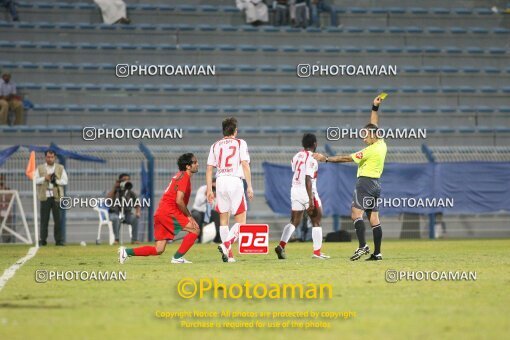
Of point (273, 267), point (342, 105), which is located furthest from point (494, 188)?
point (273, 267)

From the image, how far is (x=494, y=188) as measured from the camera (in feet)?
93.3

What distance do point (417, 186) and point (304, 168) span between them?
A: 36.9 feet

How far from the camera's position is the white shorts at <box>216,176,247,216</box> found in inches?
630

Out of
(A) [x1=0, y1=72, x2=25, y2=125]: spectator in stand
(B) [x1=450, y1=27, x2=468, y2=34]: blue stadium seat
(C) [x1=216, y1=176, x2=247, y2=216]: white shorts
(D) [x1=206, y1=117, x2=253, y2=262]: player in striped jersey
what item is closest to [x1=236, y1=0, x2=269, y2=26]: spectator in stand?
(B) [x1=450, y1=27, x2=468, y2=34]: blue stadium seat

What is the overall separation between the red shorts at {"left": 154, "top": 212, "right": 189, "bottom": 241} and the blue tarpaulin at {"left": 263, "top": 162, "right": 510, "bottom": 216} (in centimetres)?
1213

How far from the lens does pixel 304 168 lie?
692 inches

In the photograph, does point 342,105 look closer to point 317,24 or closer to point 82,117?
point 317,24

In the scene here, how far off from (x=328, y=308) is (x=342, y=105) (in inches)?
908

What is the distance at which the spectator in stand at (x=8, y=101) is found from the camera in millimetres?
28938

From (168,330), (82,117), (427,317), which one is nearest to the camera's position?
(168,330)

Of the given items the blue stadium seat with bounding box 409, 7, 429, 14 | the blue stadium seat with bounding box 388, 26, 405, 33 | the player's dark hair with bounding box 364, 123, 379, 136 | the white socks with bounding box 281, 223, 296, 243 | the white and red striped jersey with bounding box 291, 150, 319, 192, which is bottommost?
the white socks with bounding box 281, 223, 296, 243

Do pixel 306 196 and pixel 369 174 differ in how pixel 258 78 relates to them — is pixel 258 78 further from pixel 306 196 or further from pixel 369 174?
pixel 369 174

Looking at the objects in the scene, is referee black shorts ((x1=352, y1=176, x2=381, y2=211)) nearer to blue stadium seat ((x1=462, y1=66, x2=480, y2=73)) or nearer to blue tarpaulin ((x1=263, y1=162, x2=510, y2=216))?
blue tarpaulin ((x1=263, y1=162, x2=510, y2=216))

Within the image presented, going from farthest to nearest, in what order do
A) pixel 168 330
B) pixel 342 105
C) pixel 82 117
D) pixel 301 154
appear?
1. pixel 342 105
2. pixel 82 117
3. pixel 301 154
4. pixel 168 330
